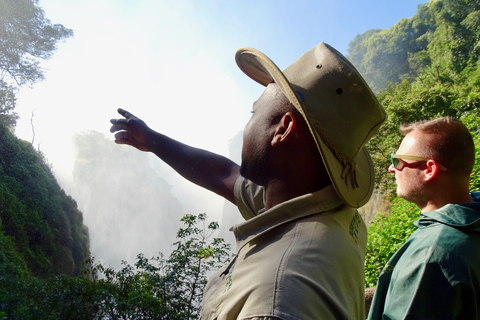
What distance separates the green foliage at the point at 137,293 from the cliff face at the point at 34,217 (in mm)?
8339

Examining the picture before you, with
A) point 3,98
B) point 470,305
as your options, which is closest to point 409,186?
point 470,305

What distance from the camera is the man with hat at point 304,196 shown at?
85cm

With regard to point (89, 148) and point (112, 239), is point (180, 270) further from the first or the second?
point (89, 148)

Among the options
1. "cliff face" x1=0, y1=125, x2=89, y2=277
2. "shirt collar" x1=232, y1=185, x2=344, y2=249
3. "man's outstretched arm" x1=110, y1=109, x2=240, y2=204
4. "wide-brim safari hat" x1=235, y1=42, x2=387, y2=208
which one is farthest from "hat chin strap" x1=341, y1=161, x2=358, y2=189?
"cliff face" x1=0, y1=125, x2=89, y2=277

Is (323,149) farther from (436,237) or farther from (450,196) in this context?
(450,196)

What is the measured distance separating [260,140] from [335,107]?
31 centimetres

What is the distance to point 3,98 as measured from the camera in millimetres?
18500

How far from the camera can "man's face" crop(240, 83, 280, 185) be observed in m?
1.29

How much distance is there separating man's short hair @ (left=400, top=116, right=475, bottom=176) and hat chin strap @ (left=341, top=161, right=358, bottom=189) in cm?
93

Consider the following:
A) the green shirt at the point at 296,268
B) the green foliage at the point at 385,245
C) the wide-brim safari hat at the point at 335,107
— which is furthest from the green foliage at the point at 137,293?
the wide-brim safari hat at the point at 335,107

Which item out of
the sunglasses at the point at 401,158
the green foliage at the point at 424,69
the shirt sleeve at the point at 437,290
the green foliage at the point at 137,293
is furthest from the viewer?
the green foliage at the point at 424,69

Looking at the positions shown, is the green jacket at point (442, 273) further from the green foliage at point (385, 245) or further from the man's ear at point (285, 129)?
the green foliage at point (385, 245)

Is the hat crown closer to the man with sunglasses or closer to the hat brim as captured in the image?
the hat brim

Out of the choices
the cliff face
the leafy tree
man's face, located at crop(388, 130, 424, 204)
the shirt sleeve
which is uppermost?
the leafy tree
